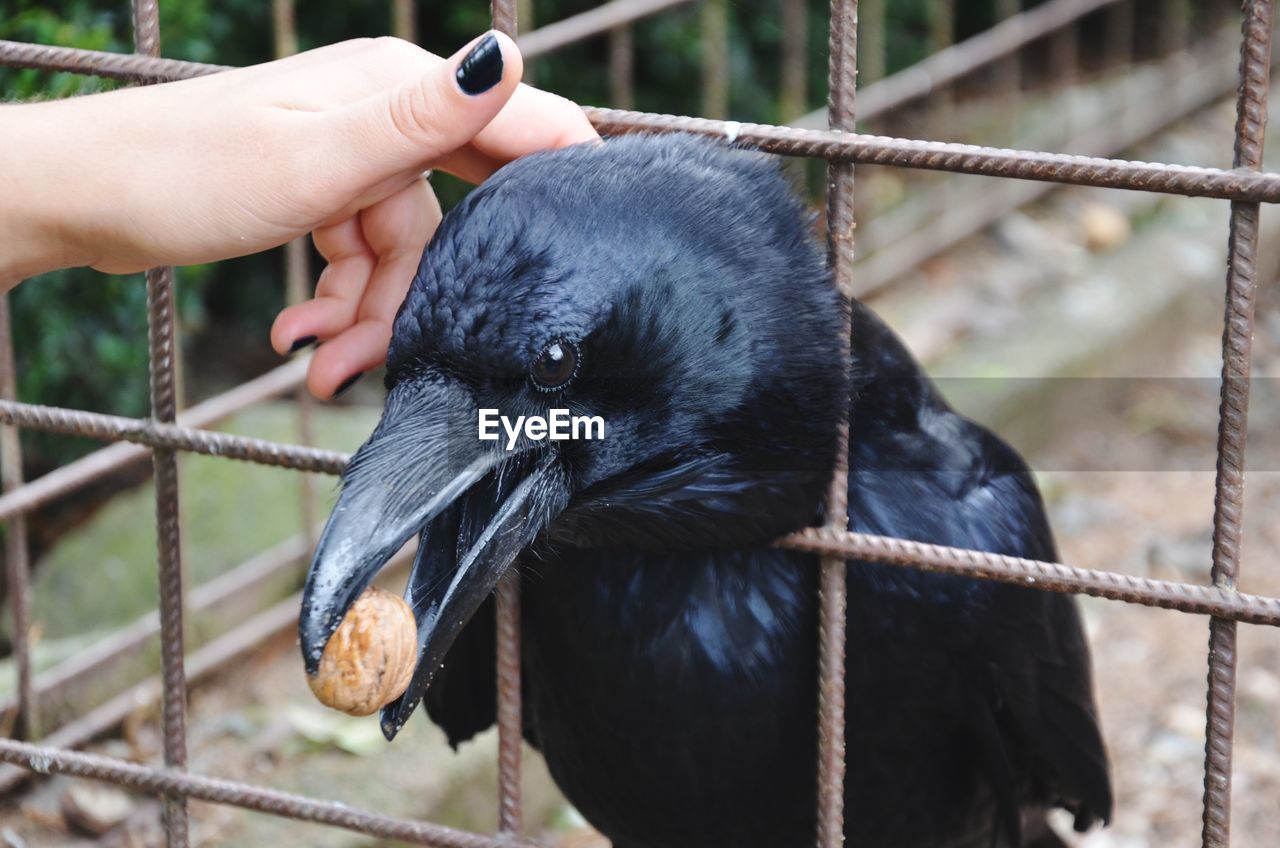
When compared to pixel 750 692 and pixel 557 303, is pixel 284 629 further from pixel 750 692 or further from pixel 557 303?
pixel 557 303

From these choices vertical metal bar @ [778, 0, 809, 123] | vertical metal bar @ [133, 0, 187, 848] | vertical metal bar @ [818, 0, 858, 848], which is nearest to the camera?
vertical metal bar @ [818, 0, 858, 848]

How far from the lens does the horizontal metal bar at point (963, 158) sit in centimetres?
168

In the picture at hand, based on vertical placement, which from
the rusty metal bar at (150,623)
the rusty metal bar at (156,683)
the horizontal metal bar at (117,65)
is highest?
the horizontal metal bar at (117,65)

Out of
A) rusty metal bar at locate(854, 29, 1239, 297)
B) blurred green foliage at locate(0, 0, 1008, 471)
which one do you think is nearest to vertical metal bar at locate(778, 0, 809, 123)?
blurred green foliage at locate(0, 0, 1008, 471)

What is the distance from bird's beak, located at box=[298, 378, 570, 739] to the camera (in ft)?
5.22

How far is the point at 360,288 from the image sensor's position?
1.98m

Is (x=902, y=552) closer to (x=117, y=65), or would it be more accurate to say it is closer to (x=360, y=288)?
(x=360, y=288)

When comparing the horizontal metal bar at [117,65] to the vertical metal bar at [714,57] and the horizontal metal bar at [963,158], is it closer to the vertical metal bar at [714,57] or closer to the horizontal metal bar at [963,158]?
the horizontal metal bar at [963,158]

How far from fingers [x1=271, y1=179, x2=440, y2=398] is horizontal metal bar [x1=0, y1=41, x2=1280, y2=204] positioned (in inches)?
9.4

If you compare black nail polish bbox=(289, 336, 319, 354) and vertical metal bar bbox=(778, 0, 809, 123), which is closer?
black nail polish bbox=(289, 336, 319, 354)

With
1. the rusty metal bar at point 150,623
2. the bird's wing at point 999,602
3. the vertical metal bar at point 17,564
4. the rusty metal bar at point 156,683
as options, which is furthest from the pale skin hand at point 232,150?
the rusty metal bar at point 156,683

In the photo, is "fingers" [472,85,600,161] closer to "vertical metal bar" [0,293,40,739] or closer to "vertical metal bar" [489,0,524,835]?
"vertical metal bar" [489,0,524,835]

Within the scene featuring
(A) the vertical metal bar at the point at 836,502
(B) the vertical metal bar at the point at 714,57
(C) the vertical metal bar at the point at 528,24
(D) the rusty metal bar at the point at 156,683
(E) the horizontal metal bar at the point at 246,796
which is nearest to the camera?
(A) the vertical metal bar at the point at 836,502

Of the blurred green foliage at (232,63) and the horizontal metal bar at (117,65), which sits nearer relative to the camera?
the horizontal metal bar at (117,65)
